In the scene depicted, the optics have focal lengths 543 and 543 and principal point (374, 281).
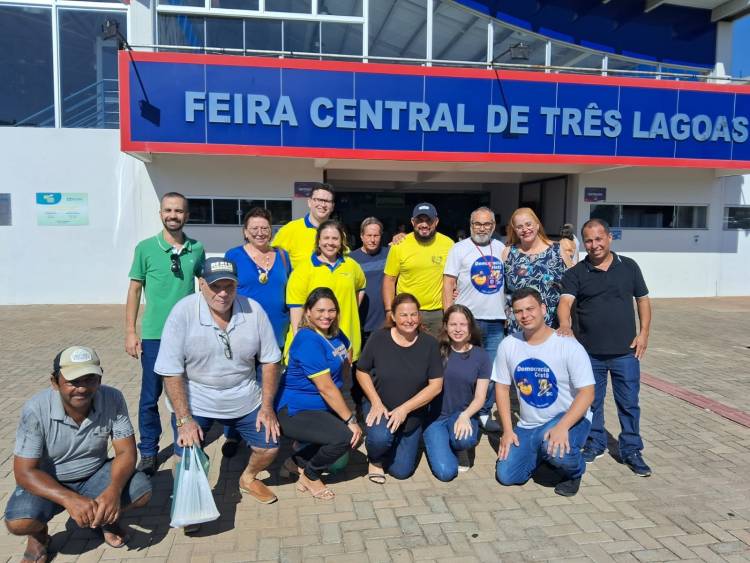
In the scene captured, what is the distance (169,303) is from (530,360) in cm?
251

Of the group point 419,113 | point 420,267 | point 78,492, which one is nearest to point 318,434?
point 78,492

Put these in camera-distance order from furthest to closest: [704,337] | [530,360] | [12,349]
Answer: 1. [704,337]
2. [12,349]
3. [530,360]

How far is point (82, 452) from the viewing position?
2.82 m

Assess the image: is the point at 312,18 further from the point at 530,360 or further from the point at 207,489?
the point at 207,489

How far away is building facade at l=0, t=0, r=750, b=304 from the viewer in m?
10.2

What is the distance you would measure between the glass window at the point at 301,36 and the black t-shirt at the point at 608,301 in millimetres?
9540

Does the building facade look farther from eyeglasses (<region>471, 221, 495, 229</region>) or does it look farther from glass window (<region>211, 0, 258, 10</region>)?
eyeglasses (<region>471, 221, 495, 229</region>)

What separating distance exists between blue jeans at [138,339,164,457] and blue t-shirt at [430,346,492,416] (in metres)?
1.99


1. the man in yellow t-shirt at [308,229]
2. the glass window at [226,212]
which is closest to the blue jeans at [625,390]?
the man in yellow t-shirt at [308,229]

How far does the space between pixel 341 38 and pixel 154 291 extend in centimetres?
955

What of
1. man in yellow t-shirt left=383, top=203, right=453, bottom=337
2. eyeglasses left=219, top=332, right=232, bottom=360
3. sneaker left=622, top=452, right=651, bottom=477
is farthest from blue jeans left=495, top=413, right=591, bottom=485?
eyeglasses left=219, top=332, right=232, bottom=360

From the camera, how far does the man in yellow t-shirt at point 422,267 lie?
4695mm

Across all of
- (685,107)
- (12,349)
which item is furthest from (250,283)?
(685,107)

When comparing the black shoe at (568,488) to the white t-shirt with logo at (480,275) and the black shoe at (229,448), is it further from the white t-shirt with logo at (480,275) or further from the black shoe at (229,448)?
the black shoe at (229,448)
